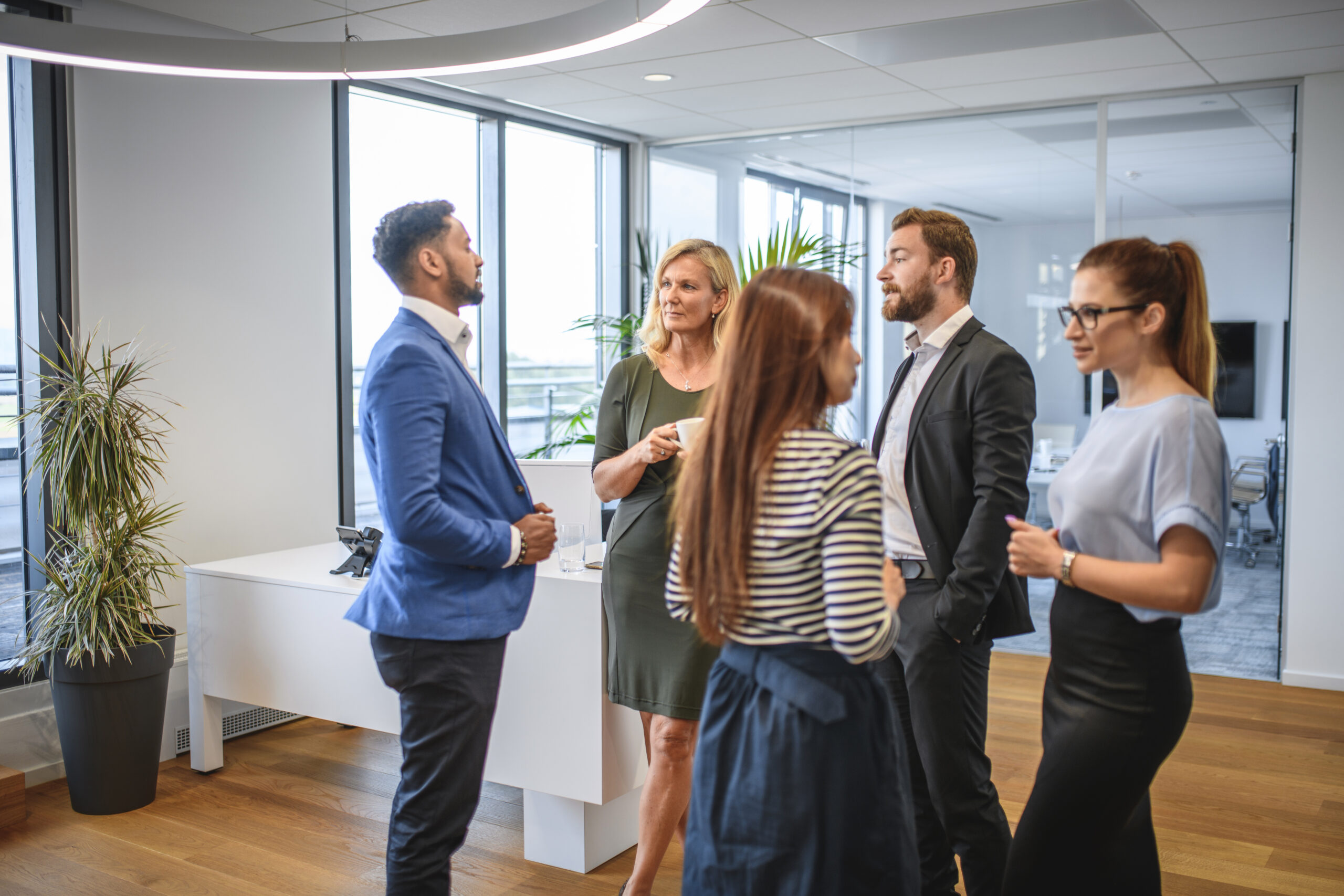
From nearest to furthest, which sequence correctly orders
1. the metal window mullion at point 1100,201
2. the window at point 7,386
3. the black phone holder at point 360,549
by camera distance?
1. the black phone holder at point 360,549
2. the window at point 7,386
3. the metal window mullion at point 1100,201

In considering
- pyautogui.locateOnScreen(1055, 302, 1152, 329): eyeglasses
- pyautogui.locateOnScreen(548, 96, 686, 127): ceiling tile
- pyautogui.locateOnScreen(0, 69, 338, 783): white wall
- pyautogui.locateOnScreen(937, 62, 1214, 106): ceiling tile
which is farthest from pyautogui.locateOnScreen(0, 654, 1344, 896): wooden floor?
pyautogui.locateOnScreen(548, 96, 686, 127): ceiling tile

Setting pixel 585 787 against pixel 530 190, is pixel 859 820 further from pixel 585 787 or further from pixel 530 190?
pixel 530 190

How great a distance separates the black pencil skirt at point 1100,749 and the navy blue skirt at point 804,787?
12.6 inches

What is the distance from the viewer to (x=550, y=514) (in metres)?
2.12

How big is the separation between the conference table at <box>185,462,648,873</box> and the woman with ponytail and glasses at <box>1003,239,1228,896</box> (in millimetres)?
1290

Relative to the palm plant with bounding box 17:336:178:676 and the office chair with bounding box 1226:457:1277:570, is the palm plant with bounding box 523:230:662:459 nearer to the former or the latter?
the palm plant with bounding box 17:336:178:676

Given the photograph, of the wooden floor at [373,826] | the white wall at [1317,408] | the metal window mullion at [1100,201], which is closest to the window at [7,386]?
the wooden floor at [373,826]

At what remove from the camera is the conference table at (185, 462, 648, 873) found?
277 centimetres

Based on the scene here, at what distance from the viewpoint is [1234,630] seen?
5430 millimetres

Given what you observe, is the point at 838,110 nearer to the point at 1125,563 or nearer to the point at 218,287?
the point at 218,287

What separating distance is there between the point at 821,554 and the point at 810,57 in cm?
358

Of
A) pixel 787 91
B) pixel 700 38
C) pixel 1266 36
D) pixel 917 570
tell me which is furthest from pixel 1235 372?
pixel 917 570

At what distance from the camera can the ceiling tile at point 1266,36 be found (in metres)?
3.90

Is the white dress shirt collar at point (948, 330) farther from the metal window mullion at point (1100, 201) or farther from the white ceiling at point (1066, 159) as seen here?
the white ceiling at point (1066, 159)
